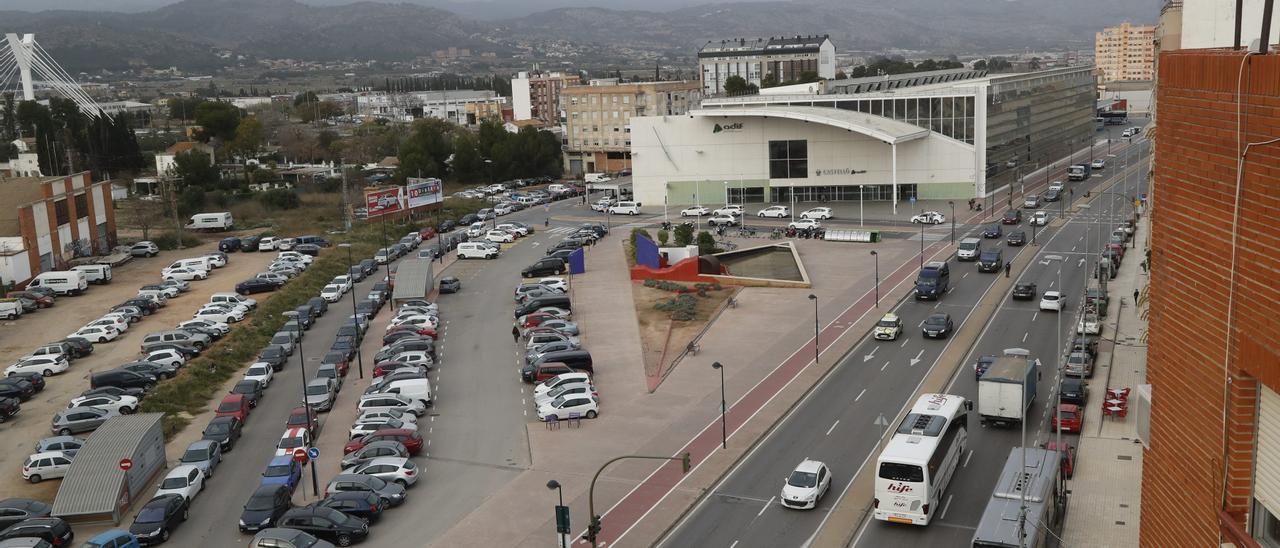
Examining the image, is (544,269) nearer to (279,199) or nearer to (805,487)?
(805,487)

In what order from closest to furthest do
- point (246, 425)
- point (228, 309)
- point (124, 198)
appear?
point (246, 425) < point (228, 309) < point (124, 198)

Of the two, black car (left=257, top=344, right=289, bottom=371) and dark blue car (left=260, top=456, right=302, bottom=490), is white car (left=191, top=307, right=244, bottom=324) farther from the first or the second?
dark blue car (left=260, top=456, right=302, bottom=490)

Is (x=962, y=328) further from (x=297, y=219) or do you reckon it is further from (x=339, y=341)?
(x=297, y=219)

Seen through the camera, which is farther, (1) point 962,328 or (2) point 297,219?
(2) point 297,219

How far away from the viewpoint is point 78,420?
40469 mm

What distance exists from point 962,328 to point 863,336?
14.3ft

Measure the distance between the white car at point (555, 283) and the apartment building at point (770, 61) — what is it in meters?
128

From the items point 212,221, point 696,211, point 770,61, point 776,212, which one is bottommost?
point 776,212

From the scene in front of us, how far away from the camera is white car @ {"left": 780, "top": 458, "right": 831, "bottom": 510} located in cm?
2938

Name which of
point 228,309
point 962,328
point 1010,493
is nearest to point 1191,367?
point 1010,493

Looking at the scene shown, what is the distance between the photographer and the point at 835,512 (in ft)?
96.0

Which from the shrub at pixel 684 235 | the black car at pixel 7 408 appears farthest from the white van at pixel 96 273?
the shrub at pixel 684 235

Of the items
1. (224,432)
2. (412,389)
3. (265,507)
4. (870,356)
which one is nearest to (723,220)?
(870,356)

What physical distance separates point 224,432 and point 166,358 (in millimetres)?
12581
